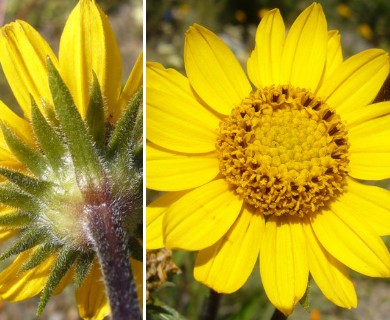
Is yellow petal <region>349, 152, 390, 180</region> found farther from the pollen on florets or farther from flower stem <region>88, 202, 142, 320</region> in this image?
flower stem <region>88, 202, 142, 320</region>

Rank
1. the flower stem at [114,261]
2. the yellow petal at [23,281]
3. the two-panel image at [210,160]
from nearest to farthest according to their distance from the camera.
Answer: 1. the flower stem at [114,261]
2. the two-panel image at [210,160]
3. the yellow petal at [23,281]

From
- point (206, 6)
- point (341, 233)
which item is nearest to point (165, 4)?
point (206, 6)

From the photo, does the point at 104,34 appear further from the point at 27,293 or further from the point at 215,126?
the point at 27,293

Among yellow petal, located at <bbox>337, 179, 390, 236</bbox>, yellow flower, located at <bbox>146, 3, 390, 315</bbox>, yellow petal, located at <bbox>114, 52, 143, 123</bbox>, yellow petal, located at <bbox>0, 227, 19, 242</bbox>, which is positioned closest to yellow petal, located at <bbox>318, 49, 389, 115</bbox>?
yellow flower, located at <bbox>146, 3, 390, 315</bbox>

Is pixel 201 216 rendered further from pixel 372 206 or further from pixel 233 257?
pixel 372 206

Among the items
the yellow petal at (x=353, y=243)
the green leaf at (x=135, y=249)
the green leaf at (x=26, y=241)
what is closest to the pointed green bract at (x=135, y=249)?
the green leaf at (x=135, y=249)

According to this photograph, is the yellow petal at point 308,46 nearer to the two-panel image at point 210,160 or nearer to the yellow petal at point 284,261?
the two-panel image at point 210,160
